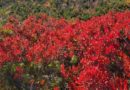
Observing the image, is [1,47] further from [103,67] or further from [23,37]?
[103,67]

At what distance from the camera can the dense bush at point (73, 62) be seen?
5984 cm

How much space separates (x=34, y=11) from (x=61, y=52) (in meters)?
82.1

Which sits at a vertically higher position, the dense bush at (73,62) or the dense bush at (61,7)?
the dense bush at (73,62)

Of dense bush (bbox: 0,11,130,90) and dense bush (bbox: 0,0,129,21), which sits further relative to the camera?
dense bush (bbox: 0,0,129,21)

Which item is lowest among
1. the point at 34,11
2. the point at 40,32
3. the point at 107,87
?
the point at 34,11

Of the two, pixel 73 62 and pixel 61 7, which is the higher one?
pixel 73 62

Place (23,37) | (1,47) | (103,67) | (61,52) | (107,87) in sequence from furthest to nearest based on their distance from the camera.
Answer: (23,37) < (1,47) < (61,52) < (103,67) < (107,87)

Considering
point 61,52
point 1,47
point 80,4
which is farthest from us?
point 80,4

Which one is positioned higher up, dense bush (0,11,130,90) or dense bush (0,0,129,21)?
dense bush (0,11,130,90)

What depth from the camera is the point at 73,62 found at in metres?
68.2

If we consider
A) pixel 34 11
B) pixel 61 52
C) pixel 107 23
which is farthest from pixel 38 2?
pixel 61 52

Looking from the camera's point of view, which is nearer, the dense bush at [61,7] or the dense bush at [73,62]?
the dense bush at [73,62]

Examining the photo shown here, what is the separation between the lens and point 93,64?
2500 inches

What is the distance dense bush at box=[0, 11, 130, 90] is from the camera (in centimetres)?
5984
